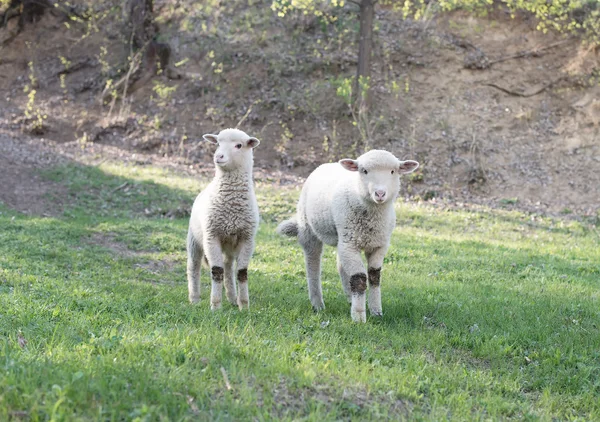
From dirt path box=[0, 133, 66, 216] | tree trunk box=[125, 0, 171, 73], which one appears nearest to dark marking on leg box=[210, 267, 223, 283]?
Answer: dirt path box=[0, 133, 66, 216]

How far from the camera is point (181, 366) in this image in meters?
4.28

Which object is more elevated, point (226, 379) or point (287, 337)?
point (226, 379)

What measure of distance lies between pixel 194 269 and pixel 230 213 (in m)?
1.13

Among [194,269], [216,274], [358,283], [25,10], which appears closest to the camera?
[358,283]

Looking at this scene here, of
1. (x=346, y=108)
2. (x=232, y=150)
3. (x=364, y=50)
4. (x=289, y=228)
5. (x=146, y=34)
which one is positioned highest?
(x=146, y=34)

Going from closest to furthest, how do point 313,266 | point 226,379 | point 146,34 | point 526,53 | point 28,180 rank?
point 226,379 → point 313,266 → point 28,180 → point 526,53 → point 146,34

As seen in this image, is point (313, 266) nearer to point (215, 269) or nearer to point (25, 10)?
point (215, 269)

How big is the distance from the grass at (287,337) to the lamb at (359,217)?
346mm

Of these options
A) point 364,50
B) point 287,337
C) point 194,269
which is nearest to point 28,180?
point 194,269

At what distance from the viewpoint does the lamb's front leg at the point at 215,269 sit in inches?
272

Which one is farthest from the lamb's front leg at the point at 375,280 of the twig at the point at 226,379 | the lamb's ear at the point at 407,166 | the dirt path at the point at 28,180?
the dirt path at the point at 28,180

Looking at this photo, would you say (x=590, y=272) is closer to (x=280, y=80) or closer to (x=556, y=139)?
(x=556, y=139)

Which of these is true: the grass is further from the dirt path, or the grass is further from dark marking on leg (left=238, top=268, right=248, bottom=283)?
the dirt path

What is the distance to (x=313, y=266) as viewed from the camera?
24.7 ft
